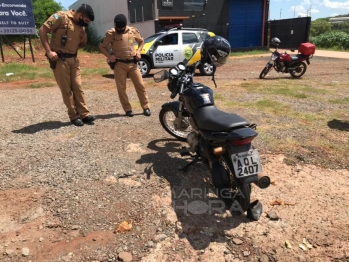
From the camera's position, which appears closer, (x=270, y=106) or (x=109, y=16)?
(x=270, y=106)

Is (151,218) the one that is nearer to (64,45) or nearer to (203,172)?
(203,172)

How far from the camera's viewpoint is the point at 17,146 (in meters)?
4.48

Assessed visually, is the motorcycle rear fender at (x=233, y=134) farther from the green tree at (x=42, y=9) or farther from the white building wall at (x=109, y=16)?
the green tree at (x=42, y=9)

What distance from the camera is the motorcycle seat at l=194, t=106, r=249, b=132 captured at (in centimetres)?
277

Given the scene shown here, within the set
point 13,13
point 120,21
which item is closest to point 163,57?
point 120,21

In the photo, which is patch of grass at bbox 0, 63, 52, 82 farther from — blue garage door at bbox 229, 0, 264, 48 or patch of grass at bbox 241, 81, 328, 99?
blue garage door at bbox 229, 0, 264, 48

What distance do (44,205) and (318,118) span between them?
16.5 feet

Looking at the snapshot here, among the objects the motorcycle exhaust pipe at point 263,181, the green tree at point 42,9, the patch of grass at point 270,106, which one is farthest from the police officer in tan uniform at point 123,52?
the green tree at point 42,9

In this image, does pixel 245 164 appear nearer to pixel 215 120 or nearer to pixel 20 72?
pixel 215 120

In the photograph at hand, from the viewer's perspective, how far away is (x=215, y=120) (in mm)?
2936

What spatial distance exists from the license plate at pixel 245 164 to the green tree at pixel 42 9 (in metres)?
24.1

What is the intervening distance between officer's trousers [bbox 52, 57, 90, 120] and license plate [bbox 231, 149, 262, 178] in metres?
3.46

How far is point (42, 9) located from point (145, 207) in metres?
25.1

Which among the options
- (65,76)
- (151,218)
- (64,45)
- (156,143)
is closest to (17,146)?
(65,76)
